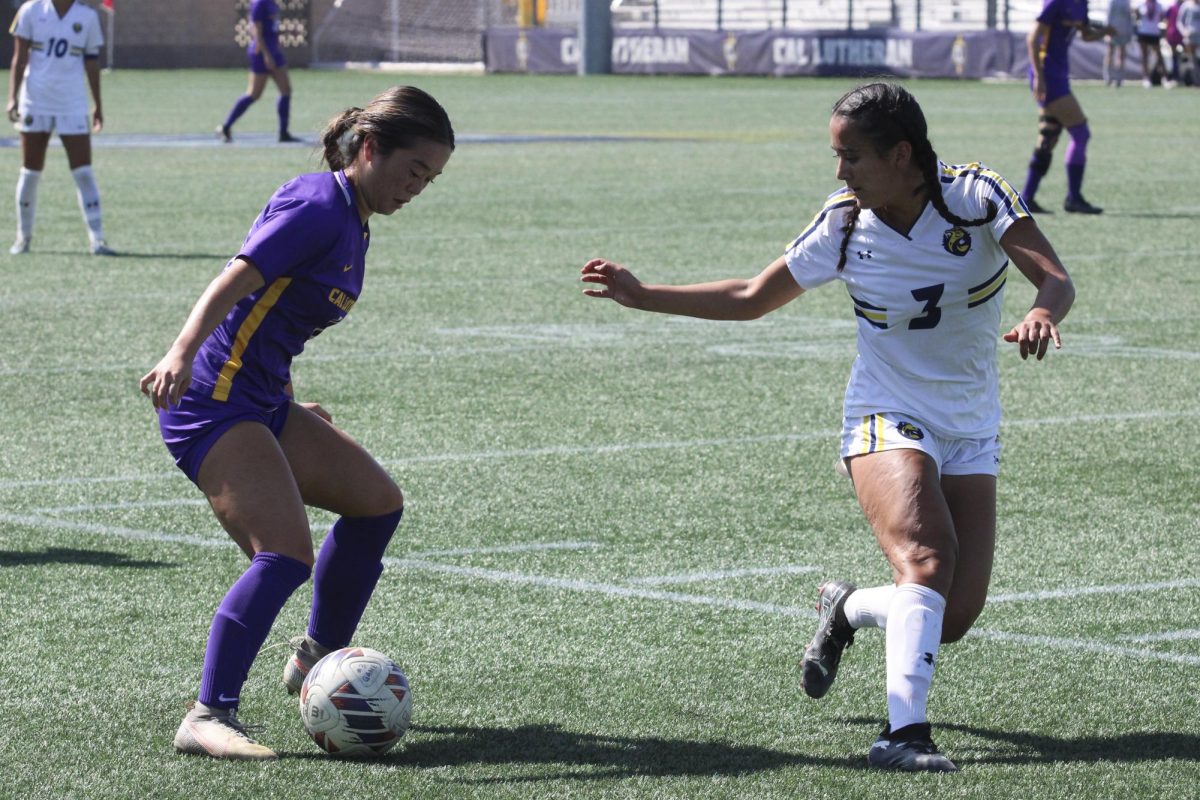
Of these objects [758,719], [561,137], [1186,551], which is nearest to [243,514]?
[758,719]

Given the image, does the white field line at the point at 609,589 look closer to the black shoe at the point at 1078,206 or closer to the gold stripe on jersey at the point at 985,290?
the gold stripe on jersey at the point at 985,290

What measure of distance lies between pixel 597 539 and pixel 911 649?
2582 millimetres

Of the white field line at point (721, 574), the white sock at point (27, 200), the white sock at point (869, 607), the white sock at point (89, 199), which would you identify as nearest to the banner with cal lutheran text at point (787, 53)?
the white sock at point (89, 199)

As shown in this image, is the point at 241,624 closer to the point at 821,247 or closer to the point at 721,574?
the point at 821,247

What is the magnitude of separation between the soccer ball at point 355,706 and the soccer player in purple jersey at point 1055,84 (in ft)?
45.4

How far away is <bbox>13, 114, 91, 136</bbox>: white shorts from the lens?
15.6 m

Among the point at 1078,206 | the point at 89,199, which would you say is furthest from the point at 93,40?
the point at 1078,206

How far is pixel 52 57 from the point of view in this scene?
1549 centimetres

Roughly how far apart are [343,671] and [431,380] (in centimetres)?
582

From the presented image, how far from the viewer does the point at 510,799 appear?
15.6ft

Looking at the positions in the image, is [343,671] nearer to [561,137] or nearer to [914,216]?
[914,216]

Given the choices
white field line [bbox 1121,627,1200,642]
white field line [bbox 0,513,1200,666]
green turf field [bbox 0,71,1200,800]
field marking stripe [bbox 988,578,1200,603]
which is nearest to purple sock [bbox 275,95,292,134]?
green turf field [bbox 0,71,1200,800]

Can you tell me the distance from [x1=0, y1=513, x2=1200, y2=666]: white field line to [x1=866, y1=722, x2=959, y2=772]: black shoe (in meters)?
1.28

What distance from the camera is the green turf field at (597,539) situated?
509 centimetres
